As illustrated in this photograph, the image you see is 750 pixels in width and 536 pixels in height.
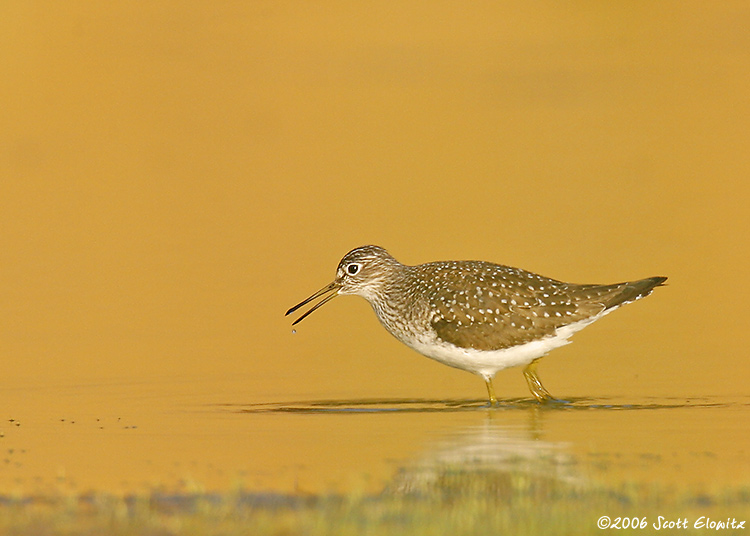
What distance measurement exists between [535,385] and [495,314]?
35.5 inches

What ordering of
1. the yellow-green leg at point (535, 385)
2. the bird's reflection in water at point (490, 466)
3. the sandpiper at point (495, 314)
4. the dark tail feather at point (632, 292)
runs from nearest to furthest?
the bird's reflection in water at point (490, 466)
the yellow-green leg at point (535, 385)
the sandpiper at point (495, 314)
the dark tail feather at point (632, 292)

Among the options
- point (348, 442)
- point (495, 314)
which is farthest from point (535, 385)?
point (348, 442)

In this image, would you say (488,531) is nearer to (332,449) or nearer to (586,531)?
(586,531)

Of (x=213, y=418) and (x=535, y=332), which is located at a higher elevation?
(x=535, y=332)

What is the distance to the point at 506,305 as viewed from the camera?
543 inches

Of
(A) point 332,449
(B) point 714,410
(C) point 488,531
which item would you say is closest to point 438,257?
(B) point 714,410

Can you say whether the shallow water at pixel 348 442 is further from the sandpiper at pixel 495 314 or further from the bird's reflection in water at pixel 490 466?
the sandpiper at pixel 495 314

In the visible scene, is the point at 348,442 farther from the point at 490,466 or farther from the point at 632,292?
the point at 632,292

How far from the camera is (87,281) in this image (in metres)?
21.5

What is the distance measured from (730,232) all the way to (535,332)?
40.7 feet

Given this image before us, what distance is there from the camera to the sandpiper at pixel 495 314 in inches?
533

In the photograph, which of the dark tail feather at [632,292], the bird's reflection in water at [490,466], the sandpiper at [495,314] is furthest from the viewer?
the dark tail feather at [632,292]

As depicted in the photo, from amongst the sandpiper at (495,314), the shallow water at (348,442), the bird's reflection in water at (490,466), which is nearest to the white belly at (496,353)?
the sandpiper at (495,314)

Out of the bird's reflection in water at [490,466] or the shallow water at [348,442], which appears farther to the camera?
the shallow water at [348,442]
